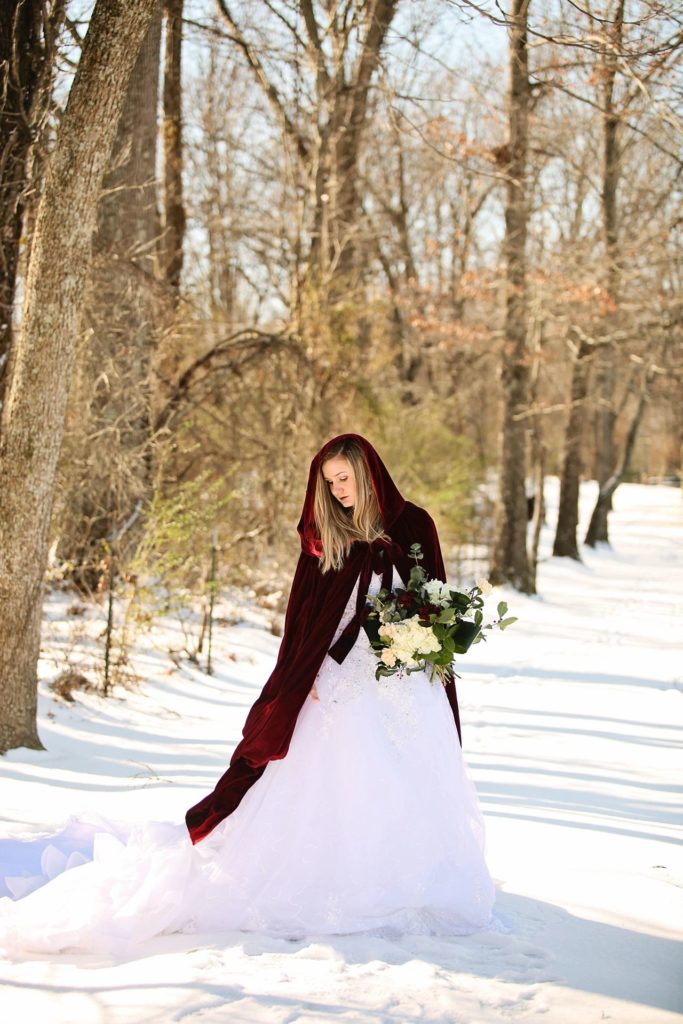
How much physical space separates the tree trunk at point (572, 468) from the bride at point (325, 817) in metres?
18.8

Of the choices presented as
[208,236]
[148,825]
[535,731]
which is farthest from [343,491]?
[208,236]

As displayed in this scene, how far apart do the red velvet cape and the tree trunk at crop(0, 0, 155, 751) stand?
2.51 metres

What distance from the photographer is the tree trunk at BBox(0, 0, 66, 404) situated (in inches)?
256

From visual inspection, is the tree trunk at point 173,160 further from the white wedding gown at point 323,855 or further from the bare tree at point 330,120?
the white wedding gown at point 323,855

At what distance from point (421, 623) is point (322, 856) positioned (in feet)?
3.31

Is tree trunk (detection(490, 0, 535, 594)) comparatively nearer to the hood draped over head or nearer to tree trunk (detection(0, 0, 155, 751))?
tree trunk (detection(0, 0, 155, 751))

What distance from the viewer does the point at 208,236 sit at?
27.2m

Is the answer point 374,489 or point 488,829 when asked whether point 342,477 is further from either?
point 488,829

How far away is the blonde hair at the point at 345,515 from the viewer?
4.47 m

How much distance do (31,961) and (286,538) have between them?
980 cm

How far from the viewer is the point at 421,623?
425 centimetres

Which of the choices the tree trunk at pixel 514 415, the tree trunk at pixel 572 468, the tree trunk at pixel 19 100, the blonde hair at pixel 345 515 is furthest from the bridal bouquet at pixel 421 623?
the tree trunk at pixel 572 468

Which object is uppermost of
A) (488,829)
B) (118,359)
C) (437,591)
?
(118,359)

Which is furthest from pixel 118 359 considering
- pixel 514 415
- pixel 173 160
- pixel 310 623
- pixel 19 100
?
pixel 514 415
